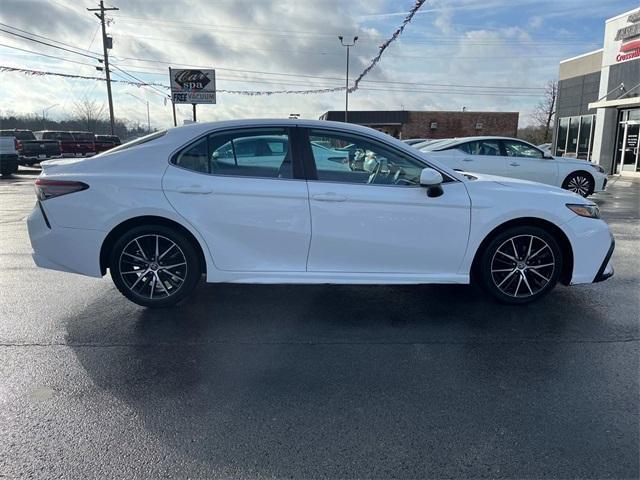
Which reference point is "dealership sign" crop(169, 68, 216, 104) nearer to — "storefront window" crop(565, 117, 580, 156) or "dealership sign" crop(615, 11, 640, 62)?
"dealership sign" crop(615, 11, 640, 62)

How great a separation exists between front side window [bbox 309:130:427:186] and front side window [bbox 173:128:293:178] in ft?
0.94

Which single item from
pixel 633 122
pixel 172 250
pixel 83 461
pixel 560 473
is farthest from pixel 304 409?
pixel 633 122

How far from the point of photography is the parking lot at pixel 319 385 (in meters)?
2.37

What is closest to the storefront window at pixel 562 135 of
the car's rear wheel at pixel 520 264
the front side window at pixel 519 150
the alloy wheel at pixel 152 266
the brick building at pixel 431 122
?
the front side window at pixel 519 150

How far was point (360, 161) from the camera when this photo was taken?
4176 mm

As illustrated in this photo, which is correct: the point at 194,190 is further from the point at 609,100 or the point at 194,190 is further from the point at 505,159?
the point at 609,100

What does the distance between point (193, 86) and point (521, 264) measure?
21742 millimetres

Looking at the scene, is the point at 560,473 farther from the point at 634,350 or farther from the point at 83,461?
the point at 83,461

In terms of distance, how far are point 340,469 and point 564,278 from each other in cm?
312

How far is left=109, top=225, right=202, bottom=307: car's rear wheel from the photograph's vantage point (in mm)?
4105

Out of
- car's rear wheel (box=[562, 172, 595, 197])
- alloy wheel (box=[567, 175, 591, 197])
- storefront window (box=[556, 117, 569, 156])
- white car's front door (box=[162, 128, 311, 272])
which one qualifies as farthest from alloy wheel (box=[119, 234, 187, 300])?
storefront window (box=[556, 117, 569, 156])

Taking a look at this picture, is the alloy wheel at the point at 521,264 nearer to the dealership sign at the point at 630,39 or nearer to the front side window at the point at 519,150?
the front side window at the point at 519,150

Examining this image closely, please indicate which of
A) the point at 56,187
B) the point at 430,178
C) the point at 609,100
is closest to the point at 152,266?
the point at 56,187

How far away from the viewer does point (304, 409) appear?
2791mm
